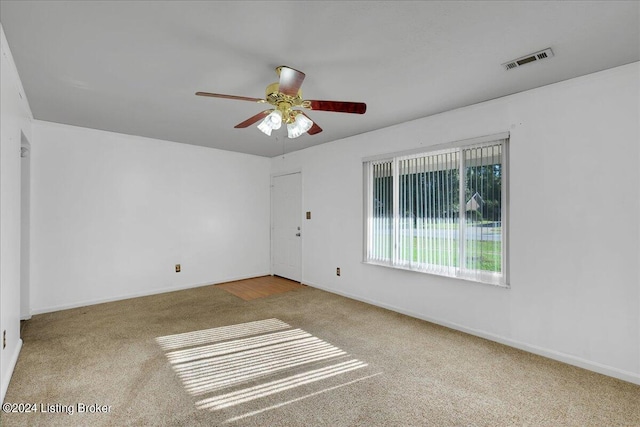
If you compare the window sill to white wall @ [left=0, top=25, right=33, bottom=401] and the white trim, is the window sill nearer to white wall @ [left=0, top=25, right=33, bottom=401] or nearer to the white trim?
the white trim

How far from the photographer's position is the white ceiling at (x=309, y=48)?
170 centimetres

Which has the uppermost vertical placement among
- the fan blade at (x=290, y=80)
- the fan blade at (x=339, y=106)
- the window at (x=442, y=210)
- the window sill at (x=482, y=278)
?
the fan blade at (x=290, y=80)

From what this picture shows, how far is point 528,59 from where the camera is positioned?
86.5 inches

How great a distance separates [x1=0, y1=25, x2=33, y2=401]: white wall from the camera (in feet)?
6.69

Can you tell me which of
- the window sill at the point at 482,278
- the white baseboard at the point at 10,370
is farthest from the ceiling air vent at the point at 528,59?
the white baseboard at the point at 10,370

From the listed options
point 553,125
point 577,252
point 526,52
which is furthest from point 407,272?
point 526,52

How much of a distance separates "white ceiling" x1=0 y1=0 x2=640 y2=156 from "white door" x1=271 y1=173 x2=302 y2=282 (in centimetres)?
244

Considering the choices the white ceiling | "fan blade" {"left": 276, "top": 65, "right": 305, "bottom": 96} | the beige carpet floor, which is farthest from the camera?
"fan blade" {"left": 276, "top": 65, "right": 305, "bottom": 96}

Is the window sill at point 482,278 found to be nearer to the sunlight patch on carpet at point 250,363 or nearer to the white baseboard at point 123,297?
the sunlight patch on carpet at point 250,363

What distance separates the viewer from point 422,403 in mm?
1980

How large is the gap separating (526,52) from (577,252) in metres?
1.68

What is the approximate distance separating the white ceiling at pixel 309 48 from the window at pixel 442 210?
67cm

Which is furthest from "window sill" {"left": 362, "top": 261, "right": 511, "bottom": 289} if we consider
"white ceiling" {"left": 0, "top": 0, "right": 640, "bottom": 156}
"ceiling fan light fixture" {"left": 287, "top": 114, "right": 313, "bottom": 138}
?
"ceiling fan light fixture" {"left": 287, "top": 114, "right": 313, "bottom": 138}

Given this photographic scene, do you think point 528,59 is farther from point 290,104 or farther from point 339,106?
point 290,104
